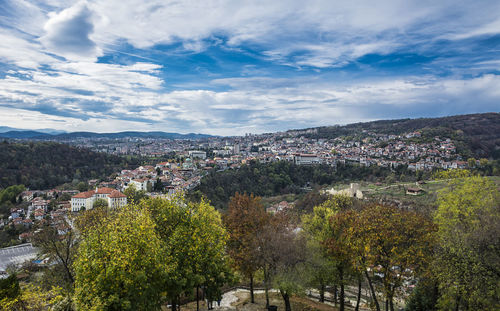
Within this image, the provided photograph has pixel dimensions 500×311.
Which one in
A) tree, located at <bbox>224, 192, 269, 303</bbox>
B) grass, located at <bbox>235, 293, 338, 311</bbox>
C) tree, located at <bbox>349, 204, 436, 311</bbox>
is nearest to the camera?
tree, located at <bbox>349, 204, 436, 311</bbox>

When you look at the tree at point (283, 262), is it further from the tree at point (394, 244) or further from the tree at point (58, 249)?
the tree at point (58, 249)

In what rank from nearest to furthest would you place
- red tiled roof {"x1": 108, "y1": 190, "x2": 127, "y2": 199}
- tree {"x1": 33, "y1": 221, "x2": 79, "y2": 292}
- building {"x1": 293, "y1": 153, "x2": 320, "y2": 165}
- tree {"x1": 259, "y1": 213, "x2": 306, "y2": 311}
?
tree {"x1": 259, "y1": 213, "x2": 306, "y2": 311} → tree {"x1": 33, "y1": 221, "x2": 79, "y2": 292} → red tiled roof {"x1": 108, "y1": 190, "x2": 127, "y2": 199} → building {"x1": 293, "y1": 153, "x2": 320, "y2": 165}

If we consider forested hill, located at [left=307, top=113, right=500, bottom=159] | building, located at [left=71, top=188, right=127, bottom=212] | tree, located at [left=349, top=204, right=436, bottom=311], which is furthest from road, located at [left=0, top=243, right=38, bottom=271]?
forested hill, located at [left=307, top=113, right=500, bottom=159]

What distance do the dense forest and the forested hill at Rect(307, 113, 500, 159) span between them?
30363 millimetres

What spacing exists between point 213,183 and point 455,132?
89.6 m

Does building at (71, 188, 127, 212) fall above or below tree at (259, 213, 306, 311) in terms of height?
Result: below

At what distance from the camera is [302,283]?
521 inches

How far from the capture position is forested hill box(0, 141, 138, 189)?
74.0 metres

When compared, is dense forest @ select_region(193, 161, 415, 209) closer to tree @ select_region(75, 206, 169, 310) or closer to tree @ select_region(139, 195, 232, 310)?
tree @ select_region(139, 195, 232, 310)

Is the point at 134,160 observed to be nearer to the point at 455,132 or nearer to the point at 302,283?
the point at 302,283

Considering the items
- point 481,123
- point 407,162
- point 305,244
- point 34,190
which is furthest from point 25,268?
point 481,123

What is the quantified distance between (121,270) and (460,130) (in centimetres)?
12669

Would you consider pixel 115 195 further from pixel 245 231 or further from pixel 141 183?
pixel 245 231

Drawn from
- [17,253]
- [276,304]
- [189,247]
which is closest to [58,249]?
[189,247]
